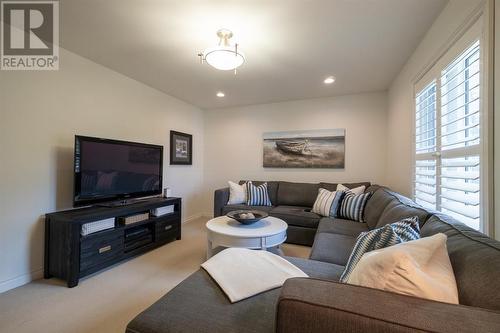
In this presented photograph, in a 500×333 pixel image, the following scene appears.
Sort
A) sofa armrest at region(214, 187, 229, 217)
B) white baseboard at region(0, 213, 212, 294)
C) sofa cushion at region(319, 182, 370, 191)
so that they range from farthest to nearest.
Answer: sofa armrest at region(214, 187, 229, 217) < sofa cushion at region(319, 182, 370, 191) < white baseboard at region(0, 213, 212, 294)

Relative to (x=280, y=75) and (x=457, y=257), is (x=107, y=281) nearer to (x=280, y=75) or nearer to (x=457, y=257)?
(x=457, y=257)

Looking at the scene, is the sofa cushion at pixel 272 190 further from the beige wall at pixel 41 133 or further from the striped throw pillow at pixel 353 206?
the beige wall at pixel 41 133

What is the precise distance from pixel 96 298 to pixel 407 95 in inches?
149

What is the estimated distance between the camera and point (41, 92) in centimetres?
221

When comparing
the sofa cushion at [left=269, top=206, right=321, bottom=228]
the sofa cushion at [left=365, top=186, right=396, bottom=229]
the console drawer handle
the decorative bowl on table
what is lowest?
the console drawer handle

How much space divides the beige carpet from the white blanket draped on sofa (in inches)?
35.6

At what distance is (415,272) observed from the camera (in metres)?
0.75

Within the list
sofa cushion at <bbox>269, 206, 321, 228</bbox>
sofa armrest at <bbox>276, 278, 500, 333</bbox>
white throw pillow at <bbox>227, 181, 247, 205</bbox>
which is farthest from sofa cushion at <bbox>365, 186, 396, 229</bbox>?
white throw pillow at <bbox>227, 181, 247, 205</bbox>

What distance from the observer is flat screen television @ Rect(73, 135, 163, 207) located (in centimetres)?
230

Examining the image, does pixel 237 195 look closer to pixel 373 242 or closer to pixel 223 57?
pixel 223 57

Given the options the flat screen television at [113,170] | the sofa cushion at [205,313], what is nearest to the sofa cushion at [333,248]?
the sofa cushion at [205,313]

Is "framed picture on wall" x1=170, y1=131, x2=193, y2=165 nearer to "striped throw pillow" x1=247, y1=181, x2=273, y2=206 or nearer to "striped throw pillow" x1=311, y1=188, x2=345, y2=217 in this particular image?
"striped throw pillow" x1=247, y1=181, x2=273, y2=206

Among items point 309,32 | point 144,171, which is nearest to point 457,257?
point 309,32

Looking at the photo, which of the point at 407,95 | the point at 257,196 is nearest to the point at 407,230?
the point at 407,95
